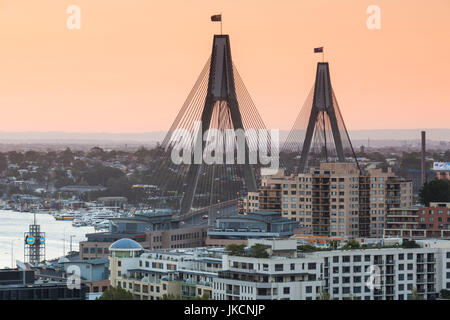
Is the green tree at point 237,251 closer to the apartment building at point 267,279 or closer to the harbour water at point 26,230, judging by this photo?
the apartment building at point 267,279

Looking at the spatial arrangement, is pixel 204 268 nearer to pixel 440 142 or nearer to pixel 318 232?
pixel 318 232

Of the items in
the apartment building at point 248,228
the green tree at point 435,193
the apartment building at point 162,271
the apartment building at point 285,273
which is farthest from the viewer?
the green tree at point 435,193

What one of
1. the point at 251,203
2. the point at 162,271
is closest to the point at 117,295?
the point at 162,271

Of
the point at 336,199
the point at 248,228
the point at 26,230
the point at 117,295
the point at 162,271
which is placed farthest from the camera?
the point at 26,230

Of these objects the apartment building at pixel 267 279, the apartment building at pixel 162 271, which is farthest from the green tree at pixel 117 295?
the apartment building at pixel 267 279

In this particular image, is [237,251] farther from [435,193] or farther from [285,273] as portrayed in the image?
[435,193]

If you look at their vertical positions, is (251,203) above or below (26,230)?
above
